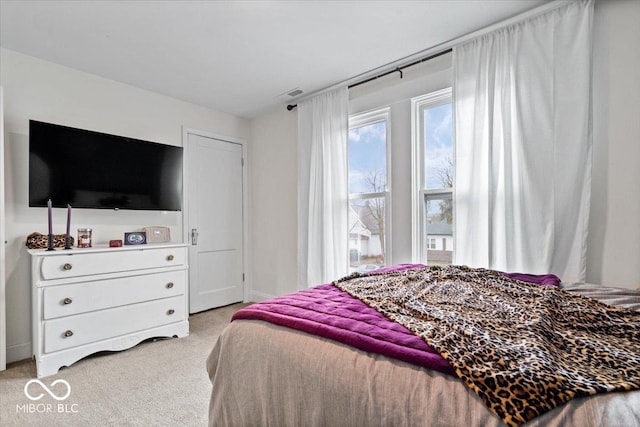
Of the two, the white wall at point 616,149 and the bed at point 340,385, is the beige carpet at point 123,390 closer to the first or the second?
the bed at point 340,385

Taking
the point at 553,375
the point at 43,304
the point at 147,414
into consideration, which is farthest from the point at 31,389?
the point at 553,375

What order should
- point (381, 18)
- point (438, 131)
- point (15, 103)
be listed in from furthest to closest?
point (438, 131)
point (15, 103)
point (381, 18)

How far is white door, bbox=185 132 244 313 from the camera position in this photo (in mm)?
3822

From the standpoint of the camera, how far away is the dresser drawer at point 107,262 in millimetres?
2344

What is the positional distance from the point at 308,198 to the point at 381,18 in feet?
6.32

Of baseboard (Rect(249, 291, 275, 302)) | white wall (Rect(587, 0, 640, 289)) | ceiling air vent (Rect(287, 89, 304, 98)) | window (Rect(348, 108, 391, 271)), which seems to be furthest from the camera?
baseboard (Rect(249, 291, 275, 302))

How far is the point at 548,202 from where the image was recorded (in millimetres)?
2061

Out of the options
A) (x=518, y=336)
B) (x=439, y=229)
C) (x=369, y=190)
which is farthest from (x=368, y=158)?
(x=518, y=336)

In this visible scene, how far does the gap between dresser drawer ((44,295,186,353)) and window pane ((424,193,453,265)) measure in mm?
2461

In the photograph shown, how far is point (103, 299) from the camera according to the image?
101 inches

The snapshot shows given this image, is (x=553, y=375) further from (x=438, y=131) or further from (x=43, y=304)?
(x=43, y=304)

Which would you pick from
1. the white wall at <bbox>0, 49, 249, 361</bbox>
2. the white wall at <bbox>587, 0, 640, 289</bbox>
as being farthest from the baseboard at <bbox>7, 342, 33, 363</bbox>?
the white wall at <bbox>587, 0, 640, 289</bbox>

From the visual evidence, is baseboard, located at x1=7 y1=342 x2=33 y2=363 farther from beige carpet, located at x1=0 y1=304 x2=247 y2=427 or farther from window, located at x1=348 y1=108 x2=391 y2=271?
window, located at x1=348 y1=108 x2=391 y2=271

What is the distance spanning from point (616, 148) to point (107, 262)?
12.5 ft
